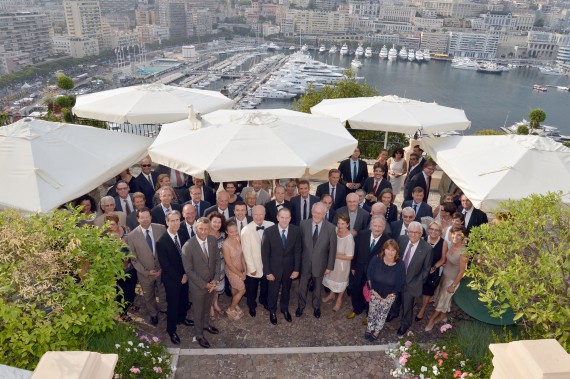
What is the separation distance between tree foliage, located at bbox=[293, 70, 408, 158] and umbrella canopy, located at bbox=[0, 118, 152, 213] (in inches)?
256

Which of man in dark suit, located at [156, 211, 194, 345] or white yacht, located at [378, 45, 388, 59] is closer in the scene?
man in dark suit, located at [156, 211, 194, 345]

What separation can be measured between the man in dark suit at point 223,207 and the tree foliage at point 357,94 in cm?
619

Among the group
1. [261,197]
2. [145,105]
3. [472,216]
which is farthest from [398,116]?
[145,105]

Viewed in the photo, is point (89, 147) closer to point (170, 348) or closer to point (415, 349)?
point (170, 348)

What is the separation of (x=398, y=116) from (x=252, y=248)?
3947 millimetres

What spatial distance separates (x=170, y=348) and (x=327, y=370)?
1.82m

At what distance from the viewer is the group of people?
453cm

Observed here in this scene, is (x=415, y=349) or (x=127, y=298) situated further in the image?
(x=127, y=298)

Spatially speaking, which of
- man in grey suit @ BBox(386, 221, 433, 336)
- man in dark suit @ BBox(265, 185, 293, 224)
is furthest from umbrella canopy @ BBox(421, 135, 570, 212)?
man in dark suit @ BBox(265, 185, 293, 224)

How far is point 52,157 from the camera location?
5.09 metres

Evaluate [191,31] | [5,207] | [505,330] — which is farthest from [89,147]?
[191,31]

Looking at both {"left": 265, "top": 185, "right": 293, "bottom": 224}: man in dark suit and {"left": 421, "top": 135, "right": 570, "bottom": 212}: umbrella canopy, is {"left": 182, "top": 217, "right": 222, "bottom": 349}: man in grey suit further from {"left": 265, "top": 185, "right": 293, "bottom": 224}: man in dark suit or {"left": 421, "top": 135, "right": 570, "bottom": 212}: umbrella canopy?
{"left": 421, "top": 135, "right": 570, "bottom": 212}: umbrella canopy

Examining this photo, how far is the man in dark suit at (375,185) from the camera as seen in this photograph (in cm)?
631

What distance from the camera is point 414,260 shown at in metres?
4.57
